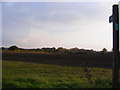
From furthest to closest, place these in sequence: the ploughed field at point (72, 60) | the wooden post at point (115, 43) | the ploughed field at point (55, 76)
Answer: the ploughed field at point (72, 60), the ploughed field at point (55, 76), the wooden post at point (115, 43)

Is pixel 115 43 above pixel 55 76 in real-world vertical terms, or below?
above

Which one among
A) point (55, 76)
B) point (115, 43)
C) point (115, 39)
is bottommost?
point (55, 76)

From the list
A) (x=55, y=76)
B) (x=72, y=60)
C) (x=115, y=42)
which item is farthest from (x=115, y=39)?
(x=72, y=60)

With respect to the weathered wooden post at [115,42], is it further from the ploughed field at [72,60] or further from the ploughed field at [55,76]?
the ploughed field at [72,60]

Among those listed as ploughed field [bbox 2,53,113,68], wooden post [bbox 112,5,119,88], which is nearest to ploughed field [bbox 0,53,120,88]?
wooden post [bbox 112,5,119,88]

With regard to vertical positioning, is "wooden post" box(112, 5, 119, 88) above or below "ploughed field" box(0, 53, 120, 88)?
above

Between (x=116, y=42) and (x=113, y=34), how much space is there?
0.22 m

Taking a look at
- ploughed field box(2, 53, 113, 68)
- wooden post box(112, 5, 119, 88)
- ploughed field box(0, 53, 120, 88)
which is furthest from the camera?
ploughed field box(2, 53, 113, 68)

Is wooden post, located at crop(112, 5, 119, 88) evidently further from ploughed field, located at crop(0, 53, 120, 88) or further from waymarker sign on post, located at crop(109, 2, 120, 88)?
ploughed field, located at crop(0, 53, 120, 88)

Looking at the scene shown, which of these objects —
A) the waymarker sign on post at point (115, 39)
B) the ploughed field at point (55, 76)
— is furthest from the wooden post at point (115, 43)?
the ploughed field at point (55, 76)

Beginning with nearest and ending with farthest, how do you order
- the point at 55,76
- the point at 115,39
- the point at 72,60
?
the point at 115,39 < the point at 55,76 < the point at 72,60

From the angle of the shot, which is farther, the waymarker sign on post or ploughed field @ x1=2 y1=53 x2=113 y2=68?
ploughed field @ x1=2 y1=53 x2=113 y2=68

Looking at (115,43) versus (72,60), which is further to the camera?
(72,60)

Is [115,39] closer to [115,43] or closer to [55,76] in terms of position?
[115,43]
